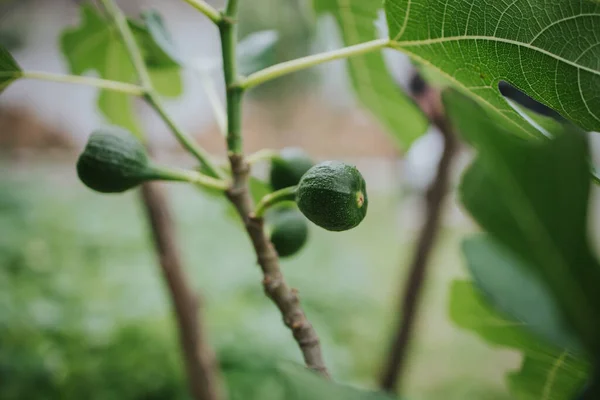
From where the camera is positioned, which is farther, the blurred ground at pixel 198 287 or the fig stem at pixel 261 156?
the blurred ground at pixel 198 287

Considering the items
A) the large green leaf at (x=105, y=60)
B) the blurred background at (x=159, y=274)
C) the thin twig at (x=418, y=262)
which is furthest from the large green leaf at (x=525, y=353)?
the thin twig at (x=418, y=262)

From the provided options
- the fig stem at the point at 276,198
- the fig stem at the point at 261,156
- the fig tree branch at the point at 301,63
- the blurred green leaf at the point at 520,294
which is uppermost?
the fig tree branch at the point at 301,63

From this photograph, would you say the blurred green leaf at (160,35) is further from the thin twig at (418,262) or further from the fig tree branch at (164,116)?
the thin twig at (418,262)

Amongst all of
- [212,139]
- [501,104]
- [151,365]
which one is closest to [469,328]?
[501,104]

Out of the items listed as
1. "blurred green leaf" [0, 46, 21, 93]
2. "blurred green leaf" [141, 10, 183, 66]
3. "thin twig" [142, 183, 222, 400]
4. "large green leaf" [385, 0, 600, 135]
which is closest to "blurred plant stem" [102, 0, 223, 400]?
"thin twig" [142, 183, 222, 400]

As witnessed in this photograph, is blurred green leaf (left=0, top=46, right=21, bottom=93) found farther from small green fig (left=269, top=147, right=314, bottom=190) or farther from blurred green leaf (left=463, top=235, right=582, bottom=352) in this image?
blurred green leaf (left=463, top=235, right=582, bottom=352)

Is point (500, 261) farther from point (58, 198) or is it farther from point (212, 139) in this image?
point (212, 139)

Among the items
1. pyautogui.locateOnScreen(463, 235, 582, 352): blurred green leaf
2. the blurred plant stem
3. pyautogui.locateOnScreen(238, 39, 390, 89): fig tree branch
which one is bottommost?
the blurred plant stem
